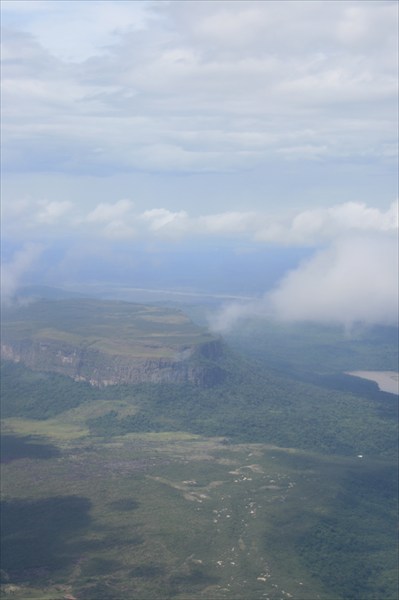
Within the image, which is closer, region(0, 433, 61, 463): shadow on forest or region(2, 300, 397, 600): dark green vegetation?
region(2, 300, 397, 600): dark green vegetation

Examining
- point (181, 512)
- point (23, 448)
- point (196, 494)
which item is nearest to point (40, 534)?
point (181, 512)

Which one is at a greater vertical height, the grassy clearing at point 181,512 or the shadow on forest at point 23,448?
the shadow on forest at point 23,448

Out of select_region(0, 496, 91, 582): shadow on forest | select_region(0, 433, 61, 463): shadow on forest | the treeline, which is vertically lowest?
select_region(0, 496, 91, 582): shadow on forest

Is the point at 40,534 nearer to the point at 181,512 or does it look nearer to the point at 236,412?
the point at 181,512

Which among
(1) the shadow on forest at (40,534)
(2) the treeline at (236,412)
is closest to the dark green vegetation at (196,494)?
(1) the shadow on forest at (40,534)

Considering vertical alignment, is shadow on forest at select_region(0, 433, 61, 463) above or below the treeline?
below

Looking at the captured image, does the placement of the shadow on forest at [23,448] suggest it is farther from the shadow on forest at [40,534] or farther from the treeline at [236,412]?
the shadow on forest at [40,534]

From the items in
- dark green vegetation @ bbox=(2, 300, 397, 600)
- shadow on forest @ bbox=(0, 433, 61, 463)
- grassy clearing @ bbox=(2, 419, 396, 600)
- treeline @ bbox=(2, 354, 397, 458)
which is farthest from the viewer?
treeline @ bbox=(2, 354, 397, 458)

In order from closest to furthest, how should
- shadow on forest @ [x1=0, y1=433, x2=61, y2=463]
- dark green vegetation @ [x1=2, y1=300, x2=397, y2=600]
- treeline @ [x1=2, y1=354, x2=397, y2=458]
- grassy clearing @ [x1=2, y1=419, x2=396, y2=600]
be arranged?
grassy clearing @ [x1=2, y1=419, x2=396, y2=600] < dark green vegetation @ [x1=2, y1=300, x2=397, y2=600] < shadow on forest @ [x1=0, y1=433, x2=61, y2=463] < treeline @ [x1=2, y1=354, x2=397, y2=458]

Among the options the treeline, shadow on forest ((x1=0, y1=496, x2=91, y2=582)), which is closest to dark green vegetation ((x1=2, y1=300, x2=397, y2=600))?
shadow on forest ((x1=0, y1=496, x2=91, y2=582))

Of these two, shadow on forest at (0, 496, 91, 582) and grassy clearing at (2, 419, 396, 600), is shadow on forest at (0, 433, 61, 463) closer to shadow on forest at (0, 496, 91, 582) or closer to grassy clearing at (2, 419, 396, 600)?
grassy clearing at (2, 419, 396, 600)
